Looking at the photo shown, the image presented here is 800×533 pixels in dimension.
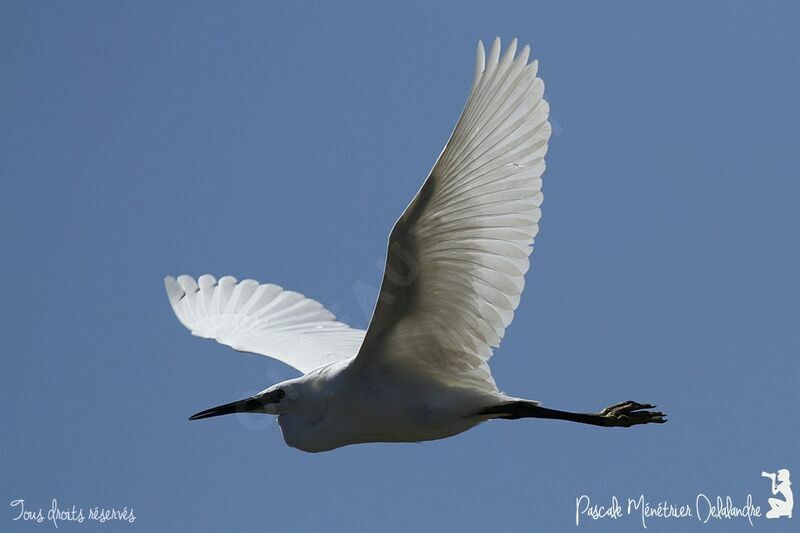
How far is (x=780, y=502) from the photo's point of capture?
9.60 m

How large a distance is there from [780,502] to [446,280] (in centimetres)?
418

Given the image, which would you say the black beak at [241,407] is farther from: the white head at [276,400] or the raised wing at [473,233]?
the raised wing at [473,233]

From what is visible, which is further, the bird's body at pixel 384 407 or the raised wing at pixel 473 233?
the bird's body at pixel 384 407

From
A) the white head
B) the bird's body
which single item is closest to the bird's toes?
the bird's body

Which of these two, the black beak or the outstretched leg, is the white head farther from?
the outstretched leg

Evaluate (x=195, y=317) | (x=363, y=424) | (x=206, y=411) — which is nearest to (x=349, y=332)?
(x=195, y=317)

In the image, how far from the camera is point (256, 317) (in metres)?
11.2

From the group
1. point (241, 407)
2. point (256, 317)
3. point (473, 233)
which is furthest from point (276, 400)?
point (256, 317)

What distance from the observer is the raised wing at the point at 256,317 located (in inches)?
417

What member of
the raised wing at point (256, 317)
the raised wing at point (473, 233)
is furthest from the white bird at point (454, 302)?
the raised wing at point (256, 317)

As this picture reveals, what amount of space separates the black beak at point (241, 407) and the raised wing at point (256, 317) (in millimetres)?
1490

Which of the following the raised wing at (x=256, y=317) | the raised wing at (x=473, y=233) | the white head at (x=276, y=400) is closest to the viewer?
the raised wing at (x=473, y=233)

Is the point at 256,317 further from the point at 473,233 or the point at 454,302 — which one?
the point at 473,233

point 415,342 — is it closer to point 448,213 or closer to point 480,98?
point 448,213
